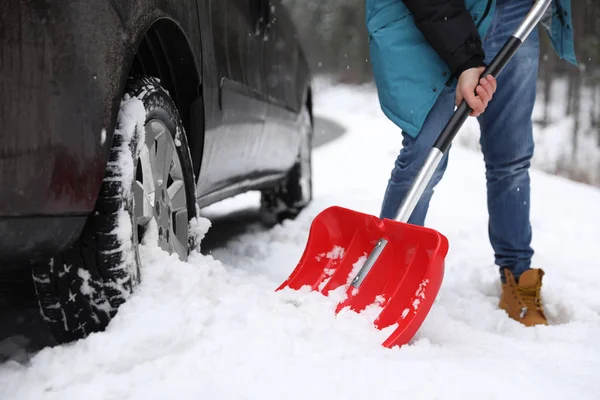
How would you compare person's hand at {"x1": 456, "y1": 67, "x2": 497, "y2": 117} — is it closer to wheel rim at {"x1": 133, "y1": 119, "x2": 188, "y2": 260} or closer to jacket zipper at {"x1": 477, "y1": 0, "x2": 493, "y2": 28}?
jacket zipper at {"x1": 477, "y1": 0, "x2": 493, "y2": 28}

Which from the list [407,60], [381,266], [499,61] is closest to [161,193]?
[381,266]

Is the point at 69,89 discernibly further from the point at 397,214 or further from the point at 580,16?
the point at 580,16

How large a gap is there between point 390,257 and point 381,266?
42mm

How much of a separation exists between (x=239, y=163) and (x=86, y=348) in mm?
1520

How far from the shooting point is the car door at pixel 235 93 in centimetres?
263

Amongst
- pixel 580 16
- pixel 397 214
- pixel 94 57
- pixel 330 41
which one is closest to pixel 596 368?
pixel 397 214

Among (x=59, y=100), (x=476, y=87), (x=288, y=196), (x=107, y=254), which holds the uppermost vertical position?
(x=476, y=87)

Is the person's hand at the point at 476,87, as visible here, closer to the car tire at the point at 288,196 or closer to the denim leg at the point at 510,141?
the denim leg at the point at 510,141

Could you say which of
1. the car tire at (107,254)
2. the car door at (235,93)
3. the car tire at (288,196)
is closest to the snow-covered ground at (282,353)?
the car tire at (107,254)

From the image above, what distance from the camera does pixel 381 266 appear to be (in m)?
2.35

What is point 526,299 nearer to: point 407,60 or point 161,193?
point 407,60

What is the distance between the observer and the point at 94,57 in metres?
1.62

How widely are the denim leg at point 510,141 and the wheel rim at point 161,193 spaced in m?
1.36

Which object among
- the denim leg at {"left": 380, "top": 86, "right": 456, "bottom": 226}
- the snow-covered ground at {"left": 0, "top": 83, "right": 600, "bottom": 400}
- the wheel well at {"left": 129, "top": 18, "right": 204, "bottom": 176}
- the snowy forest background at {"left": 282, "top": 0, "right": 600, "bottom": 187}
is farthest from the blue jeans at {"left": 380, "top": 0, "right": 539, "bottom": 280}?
the snowy forest background at {"left": 282, "top": 0, "right": 600, "bottom": 187}
